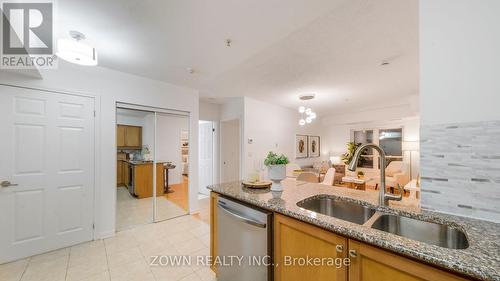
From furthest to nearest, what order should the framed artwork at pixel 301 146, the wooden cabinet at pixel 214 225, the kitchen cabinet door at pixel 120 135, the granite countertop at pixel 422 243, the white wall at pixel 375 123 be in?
the framed artwork at pixel 301 146, the white wall at pixel 375 123, the kitchen cabinet door at pixel 120 135, the wooden cabinet at pixel 214 225, the granite countertop at pixel 422 243

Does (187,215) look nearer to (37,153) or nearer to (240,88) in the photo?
(37,153)

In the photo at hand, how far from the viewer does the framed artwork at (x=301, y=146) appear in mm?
6047

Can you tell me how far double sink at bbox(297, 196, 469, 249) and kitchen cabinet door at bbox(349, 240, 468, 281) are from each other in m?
0.23

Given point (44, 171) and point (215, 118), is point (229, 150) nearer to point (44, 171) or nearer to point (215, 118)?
point (215, 118)

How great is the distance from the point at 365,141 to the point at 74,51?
24.9ft

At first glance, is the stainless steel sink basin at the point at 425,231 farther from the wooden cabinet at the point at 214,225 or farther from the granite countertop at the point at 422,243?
the wooden cabinet at the point at 214,225

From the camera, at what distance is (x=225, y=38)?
6.66ft

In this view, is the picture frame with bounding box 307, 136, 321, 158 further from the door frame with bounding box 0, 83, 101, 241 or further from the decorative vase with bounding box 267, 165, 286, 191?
the door frame with bounding box 0, 83, 101, 241

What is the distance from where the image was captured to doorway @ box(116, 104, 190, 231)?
118 inches

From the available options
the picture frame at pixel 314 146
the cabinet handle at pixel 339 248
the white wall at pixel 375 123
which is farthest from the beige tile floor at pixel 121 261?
the white wall at pixel 375 123

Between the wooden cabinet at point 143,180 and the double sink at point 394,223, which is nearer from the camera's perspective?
the double sink at point 394,223

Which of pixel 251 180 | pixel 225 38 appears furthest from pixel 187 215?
pixel 225 38

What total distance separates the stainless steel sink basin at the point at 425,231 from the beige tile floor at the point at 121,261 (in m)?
1.69

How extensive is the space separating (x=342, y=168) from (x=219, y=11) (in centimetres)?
608
